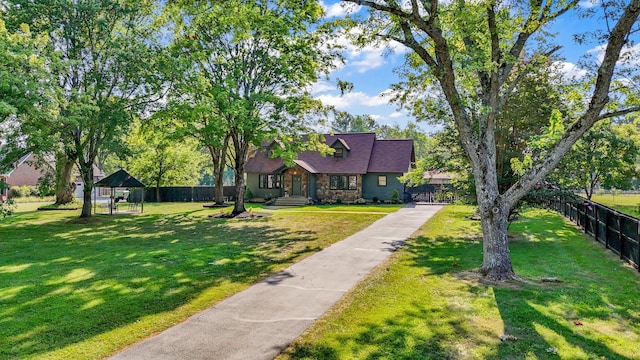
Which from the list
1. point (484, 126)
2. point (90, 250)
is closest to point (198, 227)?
point (90, 250)

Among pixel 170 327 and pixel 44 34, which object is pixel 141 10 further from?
pixel 170 327

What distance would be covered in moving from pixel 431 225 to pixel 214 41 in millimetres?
16255

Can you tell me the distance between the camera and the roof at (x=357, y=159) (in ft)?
115

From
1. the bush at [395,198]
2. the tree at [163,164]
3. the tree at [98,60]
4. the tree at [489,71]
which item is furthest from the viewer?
the tree at [163,164]

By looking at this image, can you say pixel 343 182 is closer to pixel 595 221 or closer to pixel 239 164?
pixel 239 164

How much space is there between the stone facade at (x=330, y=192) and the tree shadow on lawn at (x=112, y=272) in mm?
17767

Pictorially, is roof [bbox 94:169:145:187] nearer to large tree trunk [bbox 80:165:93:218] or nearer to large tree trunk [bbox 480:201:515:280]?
large tree trunk [bbox 80:165:93:218]

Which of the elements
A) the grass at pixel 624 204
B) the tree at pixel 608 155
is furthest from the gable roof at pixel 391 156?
the grass at pixel 624 204

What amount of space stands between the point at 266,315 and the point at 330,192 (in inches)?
1153

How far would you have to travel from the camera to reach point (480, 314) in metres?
6.61

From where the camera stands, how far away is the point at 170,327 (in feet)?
19.9

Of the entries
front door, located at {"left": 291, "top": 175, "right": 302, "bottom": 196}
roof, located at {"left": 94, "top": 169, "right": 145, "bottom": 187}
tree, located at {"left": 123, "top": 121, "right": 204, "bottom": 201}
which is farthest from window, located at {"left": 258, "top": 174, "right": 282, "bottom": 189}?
roof, located at {"left": 94, "top": 169, "right": 145, "bottom": 187}

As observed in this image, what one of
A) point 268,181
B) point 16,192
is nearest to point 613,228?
point 268,181

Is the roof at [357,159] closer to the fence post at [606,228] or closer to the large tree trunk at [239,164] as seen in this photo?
the large tree trunk at [239,164]
